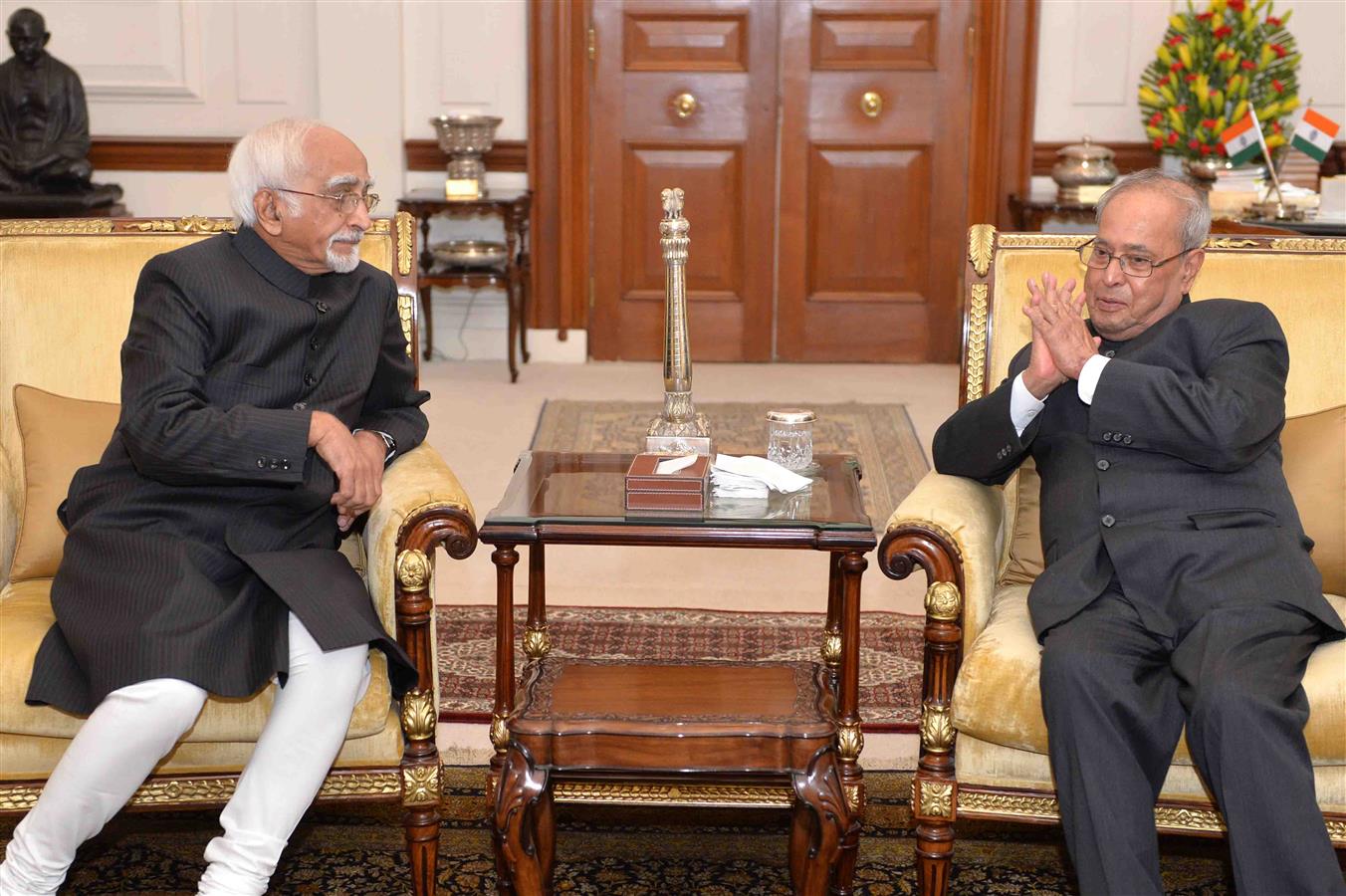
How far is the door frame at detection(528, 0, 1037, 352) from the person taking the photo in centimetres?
687

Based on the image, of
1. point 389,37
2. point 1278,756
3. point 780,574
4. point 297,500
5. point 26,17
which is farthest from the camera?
point 389,37

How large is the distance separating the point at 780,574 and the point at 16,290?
7.07 ft

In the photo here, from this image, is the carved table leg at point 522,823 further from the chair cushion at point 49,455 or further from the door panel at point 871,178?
the door panel at point 871,178

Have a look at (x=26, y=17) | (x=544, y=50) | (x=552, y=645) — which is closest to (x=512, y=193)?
(x=544, y=50)

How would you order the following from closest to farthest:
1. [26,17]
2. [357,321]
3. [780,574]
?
[357,321]
[780,574]
[26,17]

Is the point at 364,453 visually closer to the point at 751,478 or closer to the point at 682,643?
the point at 751,478

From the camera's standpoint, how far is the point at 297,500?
2500 mm

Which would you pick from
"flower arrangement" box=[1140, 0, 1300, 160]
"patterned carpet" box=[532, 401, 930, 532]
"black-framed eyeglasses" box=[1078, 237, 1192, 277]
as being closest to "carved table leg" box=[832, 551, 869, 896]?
"black-framed eyeglasses" box=[1078, 237, 1192, 277]

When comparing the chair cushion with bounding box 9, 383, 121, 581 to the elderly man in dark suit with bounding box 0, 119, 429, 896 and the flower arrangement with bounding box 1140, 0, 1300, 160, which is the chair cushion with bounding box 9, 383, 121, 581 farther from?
the flower arrangement with bounding box 1140, 0, 1300, 160

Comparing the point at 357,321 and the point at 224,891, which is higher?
the point at 357,321

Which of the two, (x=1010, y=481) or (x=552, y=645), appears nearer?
(x=1010, y=481)

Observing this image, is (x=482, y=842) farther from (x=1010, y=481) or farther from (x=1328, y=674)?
(x=1328, y=674)

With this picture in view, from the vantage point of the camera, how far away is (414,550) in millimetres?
2451

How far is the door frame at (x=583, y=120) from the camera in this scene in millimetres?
6867
